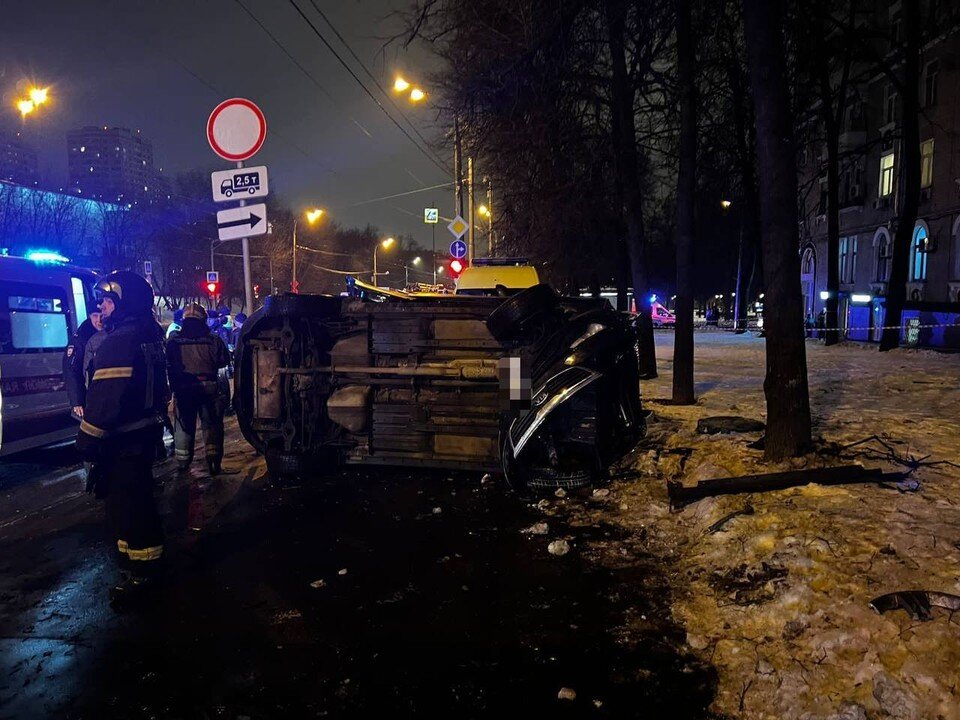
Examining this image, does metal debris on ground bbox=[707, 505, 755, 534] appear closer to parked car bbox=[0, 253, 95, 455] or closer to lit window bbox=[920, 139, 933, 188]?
parked car bbox=[0, 253, 95, 455]

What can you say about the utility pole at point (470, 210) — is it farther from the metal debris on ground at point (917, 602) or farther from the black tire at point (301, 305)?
the metal debris on ground at point (917, 602)

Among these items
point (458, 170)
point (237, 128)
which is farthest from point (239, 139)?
point (458, 170)

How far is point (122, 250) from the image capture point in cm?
3631

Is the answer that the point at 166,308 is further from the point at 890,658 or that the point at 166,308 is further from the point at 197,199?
the point at 890,658

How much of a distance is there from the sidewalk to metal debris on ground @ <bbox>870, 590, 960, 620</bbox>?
34mm

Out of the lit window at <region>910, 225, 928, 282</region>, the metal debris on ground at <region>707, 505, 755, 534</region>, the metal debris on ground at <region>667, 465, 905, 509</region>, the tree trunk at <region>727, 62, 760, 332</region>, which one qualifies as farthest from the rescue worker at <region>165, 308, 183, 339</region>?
the lit window at <region>910, 225, 928, 282</region>

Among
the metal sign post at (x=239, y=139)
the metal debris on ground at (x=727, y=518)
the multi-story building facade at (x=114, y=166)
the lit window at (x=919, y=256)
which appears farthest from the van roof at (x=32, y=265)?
Result: the multi-story building facade at (x=114, y=166)

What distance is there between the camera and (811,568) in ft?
11.8

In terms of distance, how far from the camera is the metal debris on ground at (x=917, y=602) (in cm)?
300

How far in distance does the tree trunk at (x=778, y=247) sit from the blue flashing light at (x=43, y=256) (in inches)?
314

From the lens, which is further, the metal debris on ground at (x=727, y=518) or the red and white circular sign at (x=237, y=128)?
the red and white circular sign at (x=237, y=128)

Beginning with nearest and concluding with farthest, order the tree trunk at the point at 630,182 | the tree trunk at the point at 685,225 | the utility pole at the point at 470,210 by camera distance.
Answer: the tree trunk at the point at 685,225, the tree trunk at the point at 630,182, the utility pole at the point at 470,210

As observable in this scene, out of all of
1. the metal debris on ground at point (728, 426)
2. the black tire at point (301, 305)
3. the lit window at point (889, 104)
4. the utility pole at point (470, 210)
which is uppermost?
the lit window at point (889, 104)

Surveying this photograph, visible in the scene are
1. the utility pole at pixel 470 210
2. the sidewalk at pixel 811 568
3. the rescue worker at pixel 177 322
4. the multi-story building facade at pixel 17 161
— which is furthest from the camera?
the multi-story building facade at pixel 17 161
